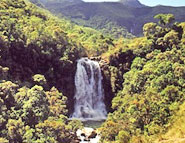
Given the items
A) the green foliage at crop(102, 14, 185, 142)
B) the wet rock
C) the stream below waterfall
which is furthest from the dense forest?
the wet rock

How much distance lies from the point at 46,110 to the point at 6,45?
9191mm

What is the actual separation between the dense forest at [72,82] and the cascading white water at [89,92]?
0.93 meters

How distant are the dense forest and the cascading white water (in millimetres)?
925

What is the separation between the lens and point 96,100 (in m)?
39.2

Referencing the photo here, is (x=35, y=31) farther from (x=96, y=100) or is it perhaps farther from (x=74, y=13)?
(x=74, y=13)

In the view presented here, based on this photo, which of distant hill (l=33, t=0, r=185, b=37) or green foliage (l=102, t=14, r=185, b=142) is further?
distant hill (l=33, t=0, r=185, b=37)

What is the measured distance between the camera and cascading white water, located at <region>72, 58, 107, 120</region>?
36906 mm

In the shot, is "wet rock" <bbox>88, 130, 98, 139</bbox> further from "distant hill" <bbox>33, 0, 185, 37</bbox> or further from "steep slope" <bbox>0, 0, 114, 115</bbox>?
"distant hill" <bbox>33, 0, 185, 37</bbox>

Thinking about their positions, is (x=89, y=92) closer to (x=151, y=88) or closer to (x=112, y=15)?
(x=151, y=88)

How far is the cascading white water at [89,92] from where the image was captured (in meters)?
36.9

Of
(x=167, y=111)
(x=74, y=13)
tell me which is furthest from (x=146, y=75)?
(x=74, y=13)

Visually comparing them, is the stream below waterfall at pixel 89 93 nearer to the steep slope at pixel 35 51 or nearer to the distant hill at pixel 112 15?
the steep slope at pixel 35 51

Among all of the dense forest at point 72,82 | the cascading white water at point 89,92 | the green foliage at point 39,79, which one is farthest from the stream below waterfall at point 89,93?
the green foliage at point 39,79

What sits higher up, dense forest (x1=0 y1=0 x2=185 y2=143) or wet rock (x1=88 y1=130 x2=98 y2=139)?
dense forest (x1=0 y1=0 x2=185 y2=143)
